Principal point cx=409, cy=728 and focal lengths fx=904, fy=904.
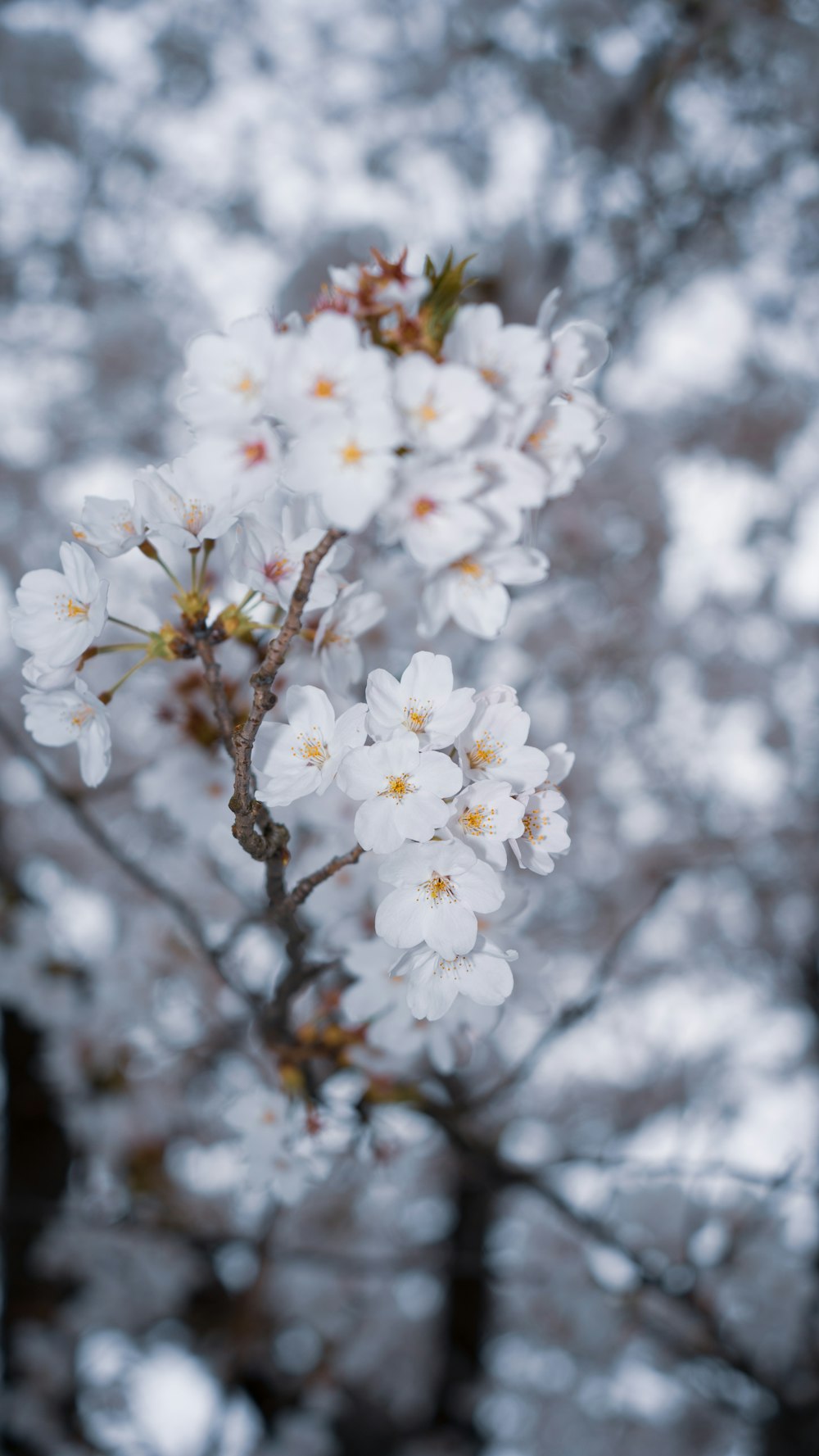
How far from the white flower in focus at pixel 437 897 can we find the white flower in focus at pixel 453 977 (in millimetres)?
42

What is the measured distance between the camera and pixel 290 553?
0.95m

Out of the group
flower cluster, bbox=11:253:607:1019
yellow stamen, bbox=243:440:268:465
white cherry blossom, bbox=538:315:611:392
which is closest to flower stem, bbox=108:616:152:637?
flower cluster, bbox=11:253:607:1019

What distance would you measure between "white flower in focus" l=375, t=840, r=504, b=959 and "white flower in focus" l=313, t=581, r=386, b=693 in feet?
0.80

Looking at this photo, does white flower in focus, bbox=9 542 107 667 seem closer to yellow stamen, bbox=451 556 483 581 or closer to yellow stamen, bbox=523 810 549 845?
yellow stamen, bbox=451 556 483 581

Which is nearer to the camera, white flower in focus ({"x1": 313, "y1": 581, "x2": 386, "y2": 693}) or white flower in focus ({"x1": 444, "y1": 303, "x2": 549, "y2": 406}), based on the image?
white flower in focus ({"x1": 444, "y1": 303, "x2": 549, "y2": 406})

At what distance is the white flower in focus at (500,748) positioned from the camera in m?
0.95

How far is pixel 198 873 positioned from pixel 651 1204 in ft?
12.8

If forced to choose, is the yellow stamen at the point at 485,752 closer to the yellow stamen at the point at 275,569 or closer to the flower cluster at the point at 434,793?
the flower cluster at the point at 434,793

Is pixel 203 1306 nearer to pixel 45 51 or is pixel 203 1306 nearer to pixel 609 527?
pixel 609 527

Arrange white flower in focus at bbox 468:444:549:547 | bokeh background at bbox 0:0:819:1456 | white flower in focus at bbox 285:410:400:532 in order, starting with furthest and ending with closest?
bokeh background at bbox 0:0:819:1456 < white flower in focus at bbox 468:444:549:547 < white flower in focus at bbox 285:410:400:532

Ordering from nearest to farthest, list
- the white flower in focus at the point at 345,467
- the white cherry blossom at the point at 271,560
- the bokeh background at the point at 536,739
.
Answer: the white flower in focus at the point at 345,467
the white cherry blossom at the point at 271,560
the bokeh background at the point at 536,739

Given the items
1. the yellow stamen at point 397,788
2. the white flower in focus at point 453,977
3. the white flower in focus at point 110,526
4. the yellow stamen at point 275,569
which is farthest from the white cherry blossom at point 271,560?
the white flower in focus at point 453,977

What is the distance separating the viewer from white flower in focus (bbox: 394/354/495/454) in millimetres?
759

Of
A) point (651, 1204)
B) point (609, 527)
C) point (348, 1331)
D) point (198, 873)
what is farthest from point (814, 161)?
point (348, 1331)
